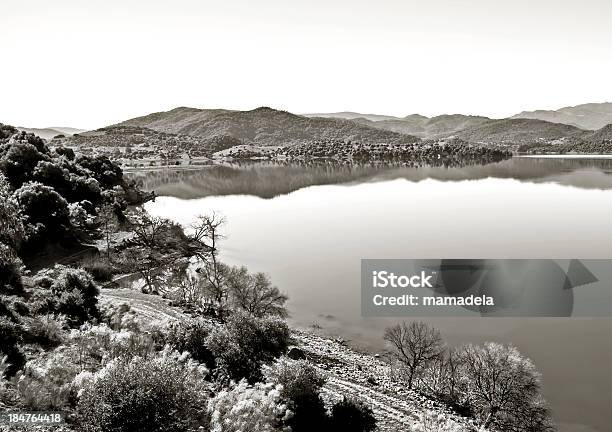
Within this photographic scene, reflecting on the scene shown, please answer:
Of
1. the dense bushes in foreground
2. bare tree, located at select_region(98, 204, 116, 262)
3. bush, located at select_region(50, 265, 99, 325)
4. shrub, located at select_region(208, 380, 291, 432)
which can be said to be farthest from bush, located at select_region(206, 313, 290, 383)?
bare tree, located at select_region(98, 204, 116, 262)

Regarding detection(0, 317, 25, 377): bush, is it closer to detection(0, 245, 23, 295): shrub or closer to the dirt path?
detection(0, 245, 23, 295): shrub

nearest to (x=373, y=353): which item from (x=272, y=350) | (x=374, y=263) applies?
(x=272, y=350)

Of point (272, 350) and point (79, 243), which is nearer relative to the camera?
point (272, 350)

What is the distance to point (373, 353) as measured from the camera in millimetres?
23219

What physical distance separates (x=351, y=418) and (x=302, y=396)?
1.82m

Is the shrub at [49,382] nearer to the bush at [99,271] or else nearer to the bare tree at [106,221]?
the bush at [99,271]

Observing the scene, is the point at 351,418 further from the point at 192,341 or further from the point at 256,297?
the point at 256,297

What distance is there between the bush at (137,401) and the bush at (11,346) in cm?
397

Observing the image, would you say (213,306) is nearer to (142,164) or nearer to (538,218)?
(538,218)

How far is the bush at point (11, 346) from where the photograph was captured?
1515cm

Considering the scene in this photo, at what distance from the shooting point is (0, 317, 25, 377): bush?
1515 cm

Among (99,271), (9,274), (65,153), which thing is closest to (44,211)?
(99,271)

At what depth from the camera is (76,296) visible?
22.5 meters

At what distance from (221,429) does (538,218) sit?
176 ft
